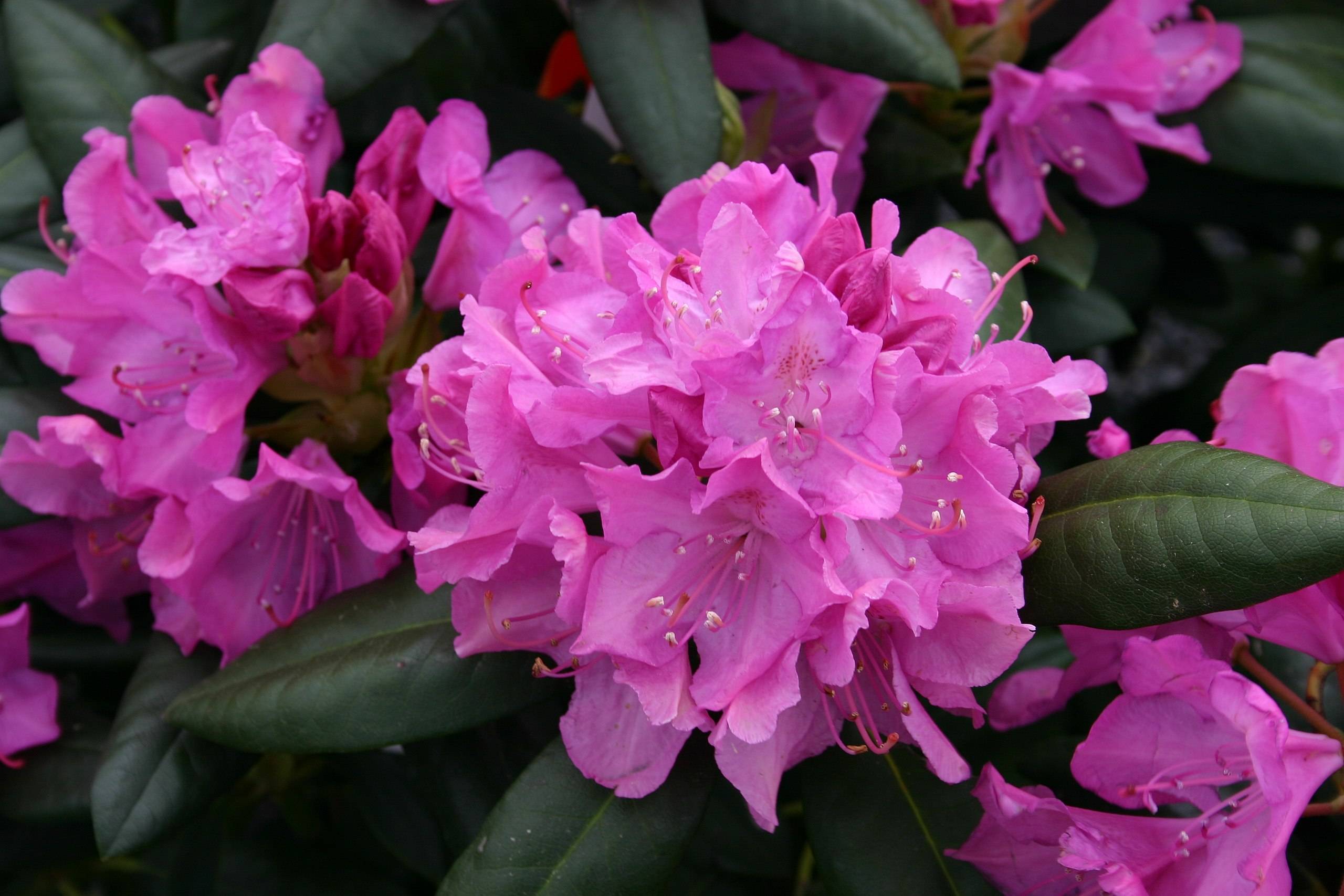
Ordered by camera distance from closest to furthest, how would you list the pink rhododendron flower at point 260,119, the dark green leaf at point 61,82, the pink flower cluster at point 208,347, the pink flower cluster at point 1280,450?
A: the pink flower cluster at point 1280,450 < the pink flower cluster at point 208,347 < the pink rhododendron flower at point 260,119 < the dark green leaf at point 61,82

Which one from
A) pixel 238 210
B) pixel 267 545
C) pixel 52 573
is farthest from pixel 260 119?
pixel 52 573

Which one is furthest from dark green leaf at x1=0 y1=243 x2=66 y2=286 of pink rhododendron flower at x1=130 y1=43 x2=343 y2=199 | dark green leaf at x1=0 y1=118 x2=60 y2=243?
pink rhododendron flower at x1=130 y1=43 x2=343 y2=199

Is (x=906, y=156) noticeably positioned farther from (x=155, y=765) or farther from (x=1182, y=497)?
(x=155, y=765)

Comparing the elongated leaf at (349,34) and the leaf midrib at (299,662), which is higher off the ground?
the elongated leaf at (349,34)

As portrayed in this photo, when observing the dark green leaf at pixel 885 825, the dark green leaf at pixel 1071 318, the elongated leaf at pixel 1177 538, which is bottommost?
the dark green leaf at pixel 885 825

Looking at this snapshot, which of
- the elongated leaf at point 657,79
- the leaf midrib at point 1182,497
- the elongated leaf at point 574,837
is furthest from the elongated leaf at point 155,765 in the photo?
the leaf midrib at point 1182,497

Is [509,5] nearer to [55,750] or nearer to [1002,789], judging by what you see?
[55,750]

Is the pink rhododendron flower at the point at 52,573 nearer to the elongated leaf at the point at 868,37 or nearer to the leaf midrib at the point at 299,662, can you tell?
the leaf midrib at the point at 299,662
